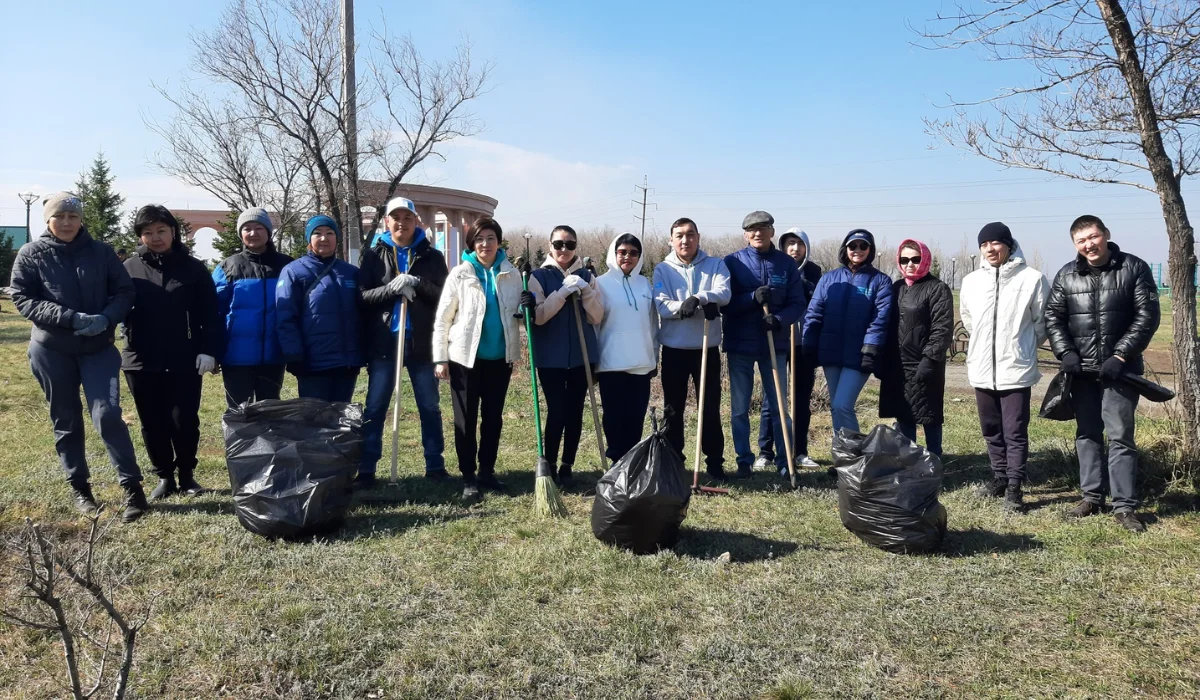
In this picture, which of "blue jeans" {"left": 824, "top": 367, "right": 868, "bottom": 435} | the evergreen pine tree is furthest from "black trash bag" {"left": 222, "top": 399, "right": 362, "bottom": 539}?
the evergreen pine tree

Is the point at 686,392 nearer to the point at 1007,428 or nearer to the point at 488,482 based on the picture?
the point at 488,482

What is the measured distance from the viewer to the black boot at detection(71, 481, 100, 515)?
4543 mm

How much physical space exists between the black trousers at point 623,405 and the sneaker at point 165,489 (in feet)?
8.94

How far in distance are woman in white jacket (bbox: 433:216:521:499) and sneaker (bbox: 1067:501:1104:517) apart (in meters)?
3.43

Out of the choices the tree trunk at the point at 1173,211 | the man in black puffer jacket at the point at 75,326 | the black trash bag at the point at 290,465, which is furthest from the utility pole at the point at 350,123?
the tree trunk at the point at 1173,211

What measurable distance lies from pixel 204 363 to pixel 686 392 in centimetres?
307

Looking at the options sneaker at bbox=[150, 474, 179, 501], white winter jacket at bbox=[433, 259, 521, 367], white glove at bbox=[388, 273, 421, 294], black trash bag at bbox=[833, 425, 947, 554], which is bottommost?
sneaker at bbox=[150, 474, 179, 501]

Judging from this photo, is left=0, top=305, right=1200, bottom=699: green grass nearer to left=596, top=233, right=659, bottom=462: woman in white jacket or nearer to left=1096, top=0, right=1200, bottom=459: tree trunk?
left=1096, top=0, right=1200, bottom=459: tree trunk

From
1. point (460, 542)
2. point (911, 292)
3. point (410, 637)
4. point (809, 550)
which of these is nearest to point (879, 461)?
point (809, 550)

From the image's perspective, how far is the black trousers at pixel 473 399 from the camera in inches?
196

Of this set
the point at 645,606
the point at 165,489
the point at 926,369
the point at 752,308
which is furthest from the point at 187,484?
the point at 926,369

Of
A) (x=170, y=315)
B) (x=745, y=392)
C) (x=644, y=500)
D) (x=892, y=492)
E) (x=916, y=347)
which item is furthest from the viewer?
(x=745, y=392)

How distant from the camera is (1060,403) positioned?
4.66m

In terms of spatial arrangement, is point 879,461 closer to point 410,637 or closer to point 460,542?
point 460,542
